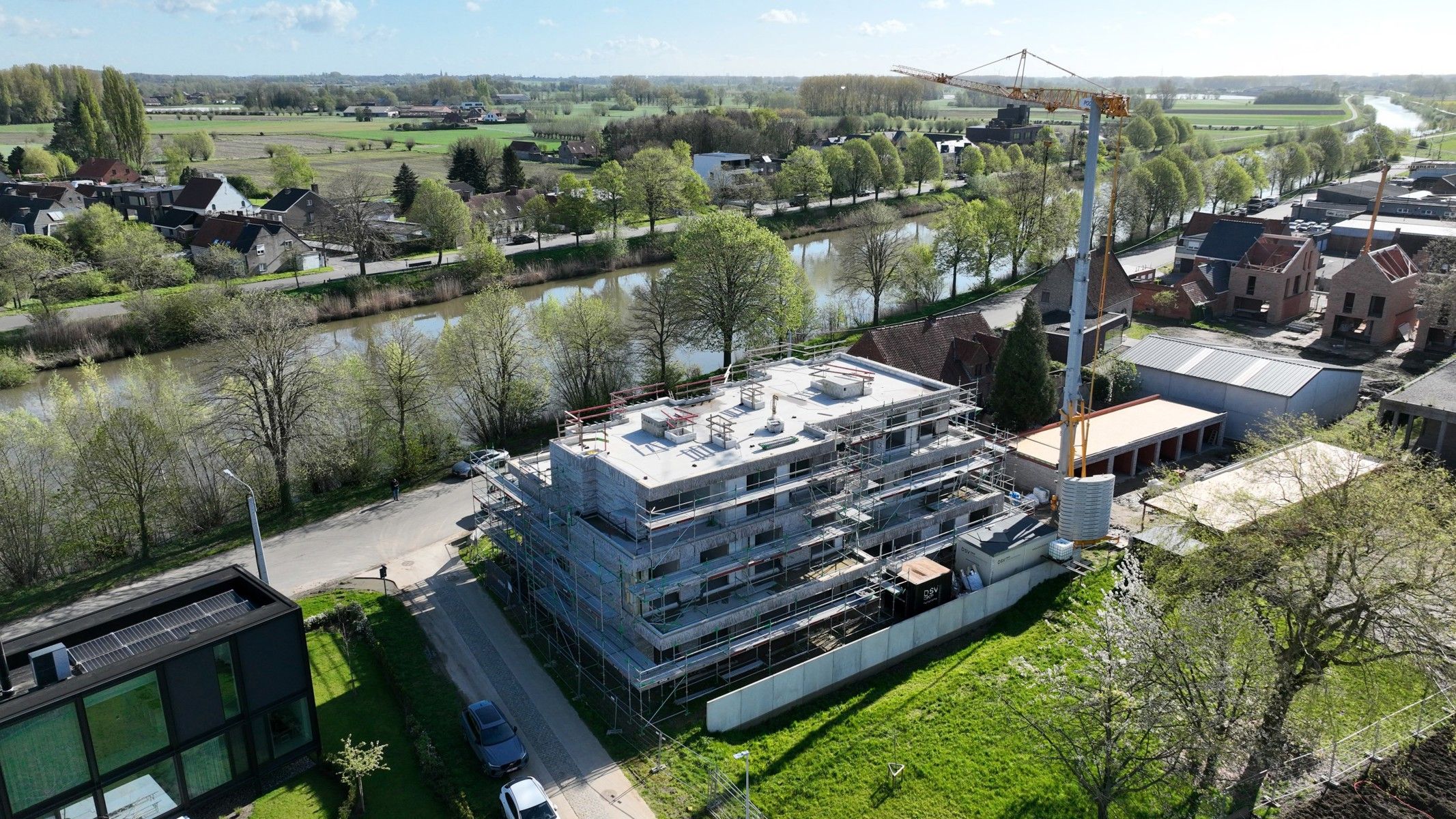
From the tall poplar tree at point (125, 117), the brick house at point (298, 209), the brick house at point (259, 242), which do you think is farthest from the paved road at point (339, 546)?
the tall poplar tree at point (125, 117)

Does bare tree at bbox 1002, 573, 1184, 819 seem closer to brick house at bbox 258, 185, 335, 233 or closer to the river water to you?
the river water

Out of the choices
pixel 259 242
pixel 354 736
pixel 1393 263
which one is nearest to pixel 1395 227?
pixel 1393 263

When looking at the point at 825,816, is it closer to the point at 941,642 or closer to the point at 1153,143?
the point at 941,642

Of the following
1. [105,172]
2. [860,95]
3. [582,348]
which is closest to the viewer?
[582,348]

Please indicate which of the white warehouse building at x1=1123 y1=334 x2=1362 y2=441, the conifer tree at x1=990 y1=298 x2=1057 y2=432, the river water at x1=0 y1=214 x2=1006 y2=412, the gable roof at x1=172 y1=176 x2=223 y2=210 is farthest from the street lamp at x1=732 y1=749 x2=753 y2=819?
the gable roof at x1=172 y1=176 x2=223 y2=210

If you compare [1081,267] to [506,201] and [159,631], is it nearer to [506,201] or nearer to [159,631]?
[159,631]
